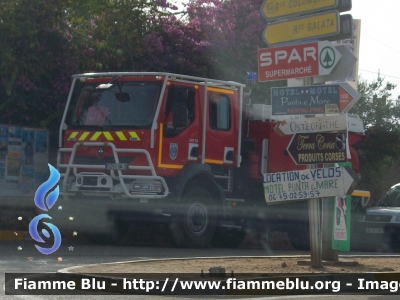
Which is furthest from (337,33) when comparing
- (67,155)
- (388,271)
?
(67,155)

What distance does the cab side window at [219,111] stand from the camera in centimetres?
1491

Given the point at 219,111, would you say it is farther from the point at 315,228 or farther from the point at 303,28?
the point at 315,228

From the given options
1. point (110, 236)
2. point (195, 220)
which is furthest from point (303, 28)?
point (110, 236)

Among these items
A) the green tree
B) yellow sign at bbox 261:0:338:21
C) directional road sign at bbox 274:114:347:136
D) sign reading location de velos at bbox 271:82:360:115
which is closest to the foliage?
the green tree

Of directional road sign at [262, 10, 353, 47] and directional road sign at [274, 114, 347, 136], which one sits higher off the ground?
directional road sign at [262, 10, 353, 47]

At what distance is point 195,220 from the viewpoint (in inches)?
573

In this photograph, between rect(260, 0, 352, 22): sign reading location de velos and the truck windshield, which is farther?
the truck windshield

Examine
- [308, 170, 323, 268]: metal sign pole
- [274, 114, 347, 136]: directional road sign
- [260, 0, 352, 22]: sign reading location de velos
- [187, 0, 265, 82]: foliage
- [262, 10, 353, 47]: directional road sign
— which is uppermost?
[187, 0, 265, 82]: foliage

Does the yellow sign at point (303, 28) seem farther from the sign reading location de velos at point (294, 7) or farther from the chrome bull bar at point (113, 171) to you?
the chrome bull bar at point (113, 171)

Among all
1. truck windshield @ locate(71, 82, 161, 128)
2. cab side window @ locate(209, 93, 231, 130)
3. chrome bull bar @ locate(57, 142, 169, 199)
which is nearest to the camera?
chrome bull bar @ locate(57, 142, 169, 199)

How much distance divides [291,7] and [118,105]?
454cm

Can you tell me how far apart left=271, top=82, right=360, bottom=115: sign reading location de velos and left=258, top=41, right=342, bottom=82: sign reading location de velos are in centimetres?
24

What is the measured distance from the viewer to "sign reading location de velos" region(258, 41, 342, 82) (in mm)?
10508

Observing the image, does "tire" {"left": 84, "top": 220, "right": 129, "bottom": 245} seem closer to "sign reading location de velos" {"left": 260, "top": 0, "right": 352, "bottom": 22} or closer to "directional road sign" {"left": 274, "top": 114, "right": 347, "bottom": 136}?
"directional road sign" {"left": 274, "top": 114, "right": 347, "bottom": 136}
